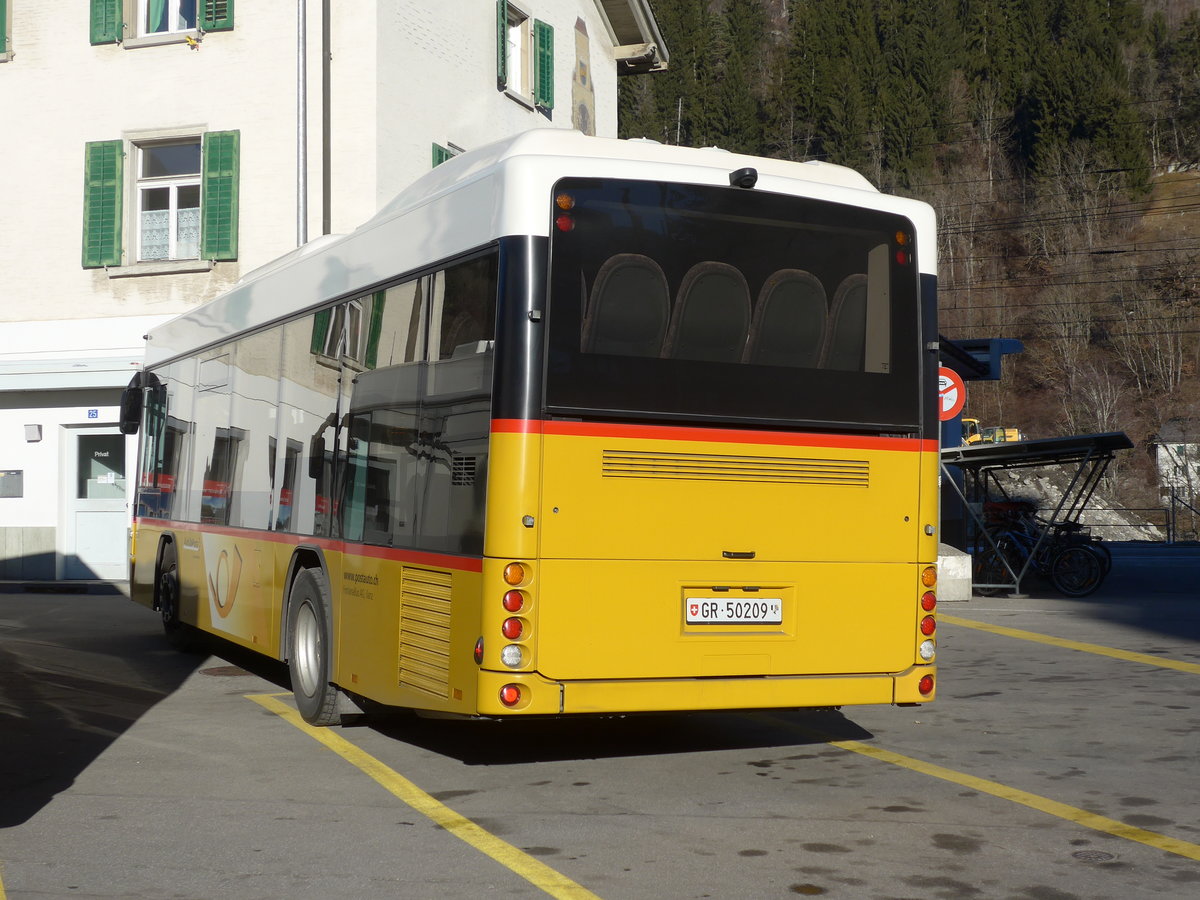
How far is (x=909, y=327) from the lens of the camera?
307 inches

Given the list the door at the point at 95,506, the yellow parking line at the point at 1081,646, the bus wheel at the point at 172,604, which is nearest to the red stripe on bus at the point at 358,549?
the bus wheel at the point at 172,604

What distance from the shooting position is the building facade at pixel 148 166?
2120cm

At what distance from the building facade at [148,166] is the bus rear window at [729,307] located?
1419 cm

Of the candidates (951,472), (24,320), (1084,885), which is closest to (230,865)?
(1084,885)

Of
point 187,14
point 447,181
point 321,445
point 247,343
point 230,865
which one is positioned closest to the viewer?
point 230,865

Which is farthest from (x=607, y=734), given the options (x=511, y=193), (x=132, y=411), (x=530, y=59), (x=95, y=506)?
(x=530, y=59)

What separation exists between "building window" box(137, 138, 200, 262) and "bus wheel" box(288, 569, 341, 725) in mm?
13932

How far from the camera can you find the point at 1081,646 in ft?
44.5

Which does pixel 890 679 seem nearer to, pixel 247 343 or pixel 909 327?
pixel 909 327

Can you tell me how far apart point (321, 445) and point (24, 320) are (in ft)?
51.4

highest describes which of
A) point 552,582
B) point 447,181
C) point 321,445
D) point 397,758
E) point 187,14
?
point 187,14

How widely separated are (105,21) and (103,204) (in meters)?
2.71

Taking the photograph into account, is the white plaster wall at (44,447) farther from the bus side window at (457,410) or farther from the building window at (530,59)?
the bus side window at (457,410)

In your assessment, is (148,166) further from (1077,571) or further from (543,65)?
(1077,571)
